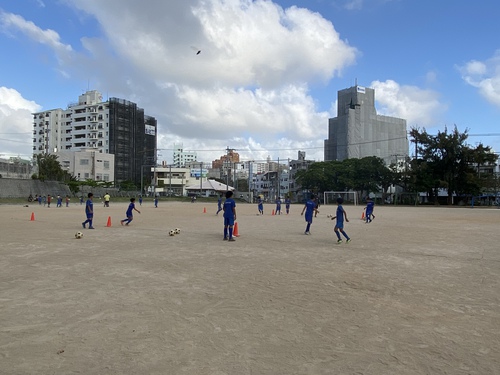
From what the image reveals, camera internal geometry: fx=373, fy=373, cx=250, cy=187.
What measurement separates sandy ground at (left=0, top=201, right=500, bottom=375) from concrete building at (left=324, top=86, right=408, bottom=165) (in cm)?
7455

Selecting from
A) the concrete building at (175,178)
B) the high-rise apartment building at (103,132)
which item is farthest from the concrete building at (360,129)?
the high-rise apartment building at (103,132)

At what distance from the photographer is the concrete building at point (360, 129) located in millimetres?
81125

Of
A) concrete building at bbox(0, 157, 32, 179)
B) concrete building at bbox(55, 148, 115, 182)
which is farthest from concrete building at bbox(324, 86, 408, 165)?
concrete building at bbox(0, 157, 32, 179)

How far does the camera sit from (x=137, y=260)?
9242 millimetres

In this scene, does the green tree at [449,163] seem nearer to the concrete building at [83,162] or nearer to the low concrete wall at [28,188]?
the low concrete wall at [28,188]

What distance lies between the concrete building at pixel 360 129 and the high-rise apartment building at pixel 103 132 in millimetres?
46618

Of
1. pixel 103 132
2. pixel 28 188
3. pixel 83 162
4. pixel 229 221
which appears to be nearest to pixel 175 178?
pixel 103 132

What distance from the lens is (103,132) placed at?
93438 millimetres

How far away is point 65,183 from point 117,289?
6722cm

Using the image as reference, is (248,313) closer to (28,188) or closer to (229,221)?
(229,221)

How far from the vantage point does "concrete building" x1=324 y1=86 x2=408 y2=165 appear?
266 ft

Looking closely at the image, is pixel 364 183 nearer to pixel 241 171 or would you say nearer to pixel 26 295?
pixel 26 295

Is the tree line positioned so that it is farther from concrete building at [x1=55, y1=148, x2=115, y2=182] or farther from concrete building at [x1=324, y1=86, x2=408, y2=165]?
concrete building at [x1=55, y1=148, x2=115, y2=182]

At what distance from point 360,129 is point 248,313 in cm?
8165
